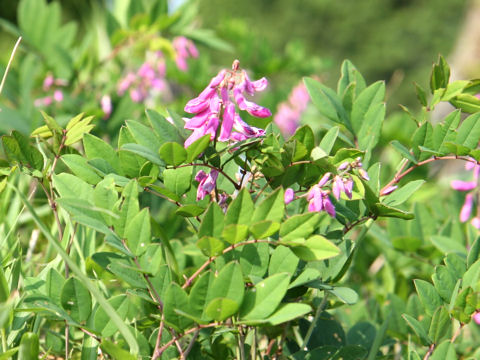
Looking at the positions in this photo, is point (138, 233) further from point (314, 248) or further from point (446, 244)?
point (446, 244)

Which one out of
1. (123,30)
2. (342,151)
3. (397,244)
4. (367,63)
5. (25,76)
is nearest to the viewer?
(342,151)

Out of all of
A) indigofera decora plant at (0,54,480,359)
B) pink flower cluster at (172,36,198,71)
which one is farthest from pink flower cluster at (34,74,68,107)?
indigofera decora plant at (0,54,480,359)

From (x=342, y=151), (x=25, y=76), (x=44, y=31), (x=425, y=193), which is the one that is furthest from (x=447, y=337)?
(x=44, y=31)

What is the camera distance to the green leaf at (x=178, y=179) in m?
0.63

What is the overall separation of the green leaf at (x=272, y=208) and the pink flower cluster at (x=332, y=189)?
0.17ft

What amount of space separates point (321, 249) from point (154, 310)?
24 cm

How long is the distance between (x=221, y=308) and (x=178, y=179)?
0.16 m

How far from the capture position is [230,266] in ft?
1.76

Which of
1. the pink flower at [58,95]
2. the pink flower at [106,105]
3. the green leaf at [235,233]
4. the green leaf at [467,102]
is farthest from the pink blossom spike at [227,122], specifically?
the pink flower at [58,95]

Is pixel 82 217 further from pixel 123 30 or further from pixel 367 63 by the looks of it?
pixel 367 63

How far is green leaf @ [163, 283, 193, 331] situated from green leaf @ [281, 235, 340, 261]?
11cm

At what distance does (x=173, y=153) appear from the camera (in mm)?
597

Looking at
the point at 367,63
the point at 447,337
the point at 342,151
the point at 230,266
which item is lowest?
the point at 447,337

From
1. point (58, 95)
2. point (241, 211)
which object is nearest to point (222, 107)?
point (241, 211)
